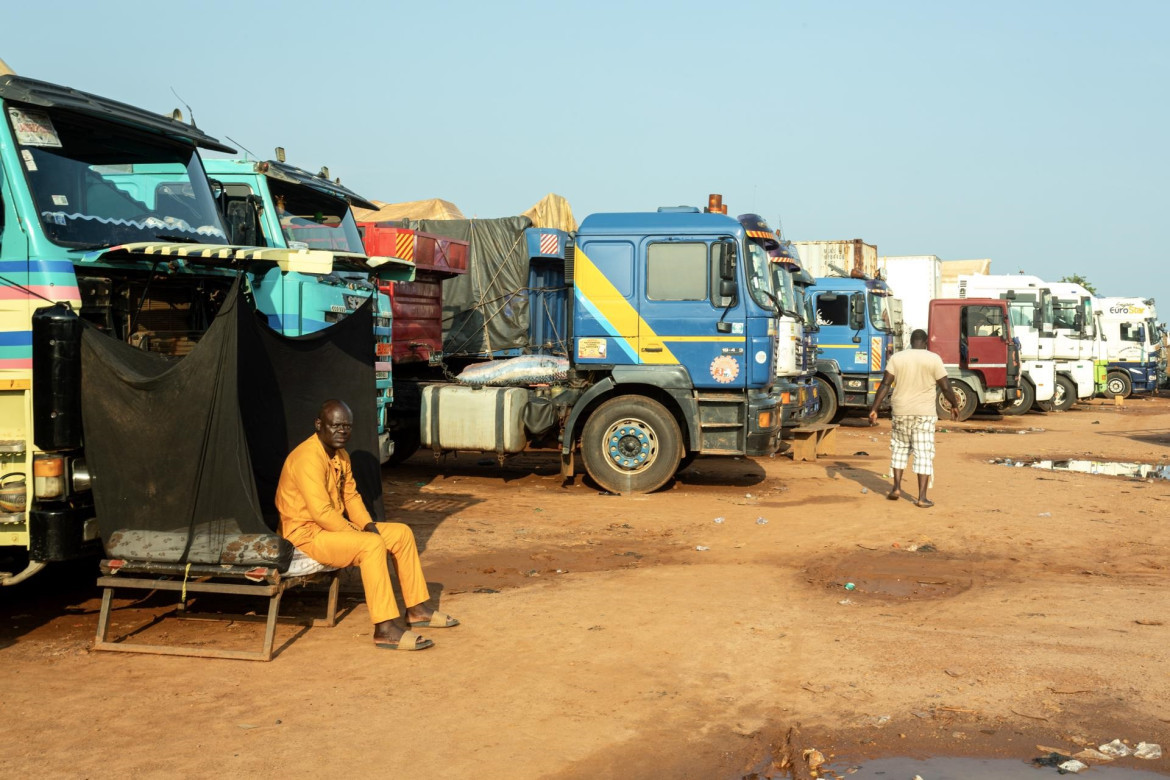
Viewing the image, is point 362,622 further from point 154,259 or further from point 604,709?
point 154,259

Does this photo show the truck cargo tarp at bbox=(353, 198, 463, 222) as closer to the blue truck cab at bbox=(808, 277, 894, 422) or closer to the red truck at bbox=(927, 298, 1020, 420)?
the blue truck cab at bbox=(808, 277, 894, 422)

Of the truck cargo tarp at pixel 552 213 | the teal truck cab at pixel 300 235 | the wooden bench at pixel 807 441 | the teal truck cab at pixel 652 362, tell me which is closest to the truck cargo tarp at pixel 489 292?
the truck cargo tarp at pixel 552 213

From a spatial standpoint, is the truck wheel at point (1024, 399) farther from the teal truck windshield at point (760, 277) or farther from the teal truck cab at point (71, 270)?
the teal truck cab at point (71, 270)

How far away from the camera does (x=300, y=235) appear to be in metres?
10.3

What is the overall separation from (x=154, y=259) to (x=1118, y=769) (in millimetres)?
5712

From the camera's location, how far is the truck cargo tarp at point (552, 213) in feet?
60.1

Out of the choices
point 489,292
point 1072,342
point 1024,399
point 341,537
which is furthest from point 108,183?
point 1072,342

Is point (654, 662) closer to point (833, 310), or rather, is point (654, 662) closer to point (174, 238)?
point (174, 238)

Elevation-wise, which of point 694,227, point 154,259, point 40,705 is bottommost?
point 40,705

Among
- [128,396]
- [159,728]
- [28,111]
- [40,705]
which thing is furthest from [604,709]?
[28,111]

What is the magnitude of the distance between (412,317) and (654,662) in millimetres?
7829

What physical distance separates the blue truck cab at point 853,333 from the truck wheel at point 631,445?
354 inches

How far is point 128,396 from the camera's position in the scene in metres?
5.91

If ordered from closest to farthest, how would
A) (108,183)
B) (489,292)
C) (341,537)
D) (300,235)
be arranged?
1. (341,537)
2. (108,183)
3. (300,235)
4. (489,292)
